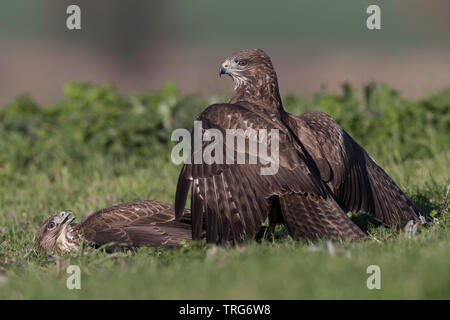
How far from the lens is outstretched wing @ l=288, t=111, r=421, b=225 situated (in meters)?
7.30

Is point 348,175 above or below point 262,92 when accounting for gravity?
below

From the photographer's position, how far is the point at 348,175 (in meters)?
7.51

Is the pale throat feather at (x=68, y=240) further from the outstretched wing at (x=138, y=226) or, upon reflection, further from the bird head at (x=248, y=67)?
the bird head at (x=248, y=67)

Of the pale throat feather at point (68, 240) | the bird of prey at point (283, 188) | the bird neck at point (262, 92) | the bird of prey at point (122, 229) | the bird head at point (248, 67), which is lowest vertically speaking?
the pale throat feather at point (68, 240)

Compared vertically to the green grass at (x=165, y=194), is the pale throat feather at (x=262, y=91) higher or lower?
higher

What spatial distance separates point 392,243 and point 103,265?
223cm

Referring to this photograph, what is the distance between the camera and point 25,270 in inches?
251

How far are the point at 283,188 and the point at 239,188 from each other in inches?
14.4

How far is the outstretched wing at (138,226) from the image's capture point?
7.20 meters

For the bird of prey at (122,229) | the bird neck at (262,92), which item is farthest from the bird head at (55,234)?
the bird neck at (262,92)

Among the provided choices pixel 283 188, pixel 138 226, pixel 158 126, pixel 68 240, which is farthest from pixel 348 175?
pixel 158 126

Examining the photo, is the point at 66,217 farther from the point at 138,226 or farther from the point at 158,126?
the point at 158,126

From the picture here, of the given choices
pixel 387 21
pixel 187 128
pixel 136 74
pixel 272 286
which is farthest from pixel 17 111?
pixel 387 21

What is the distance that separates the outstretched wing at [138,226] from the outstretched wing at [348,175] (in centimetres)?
136
